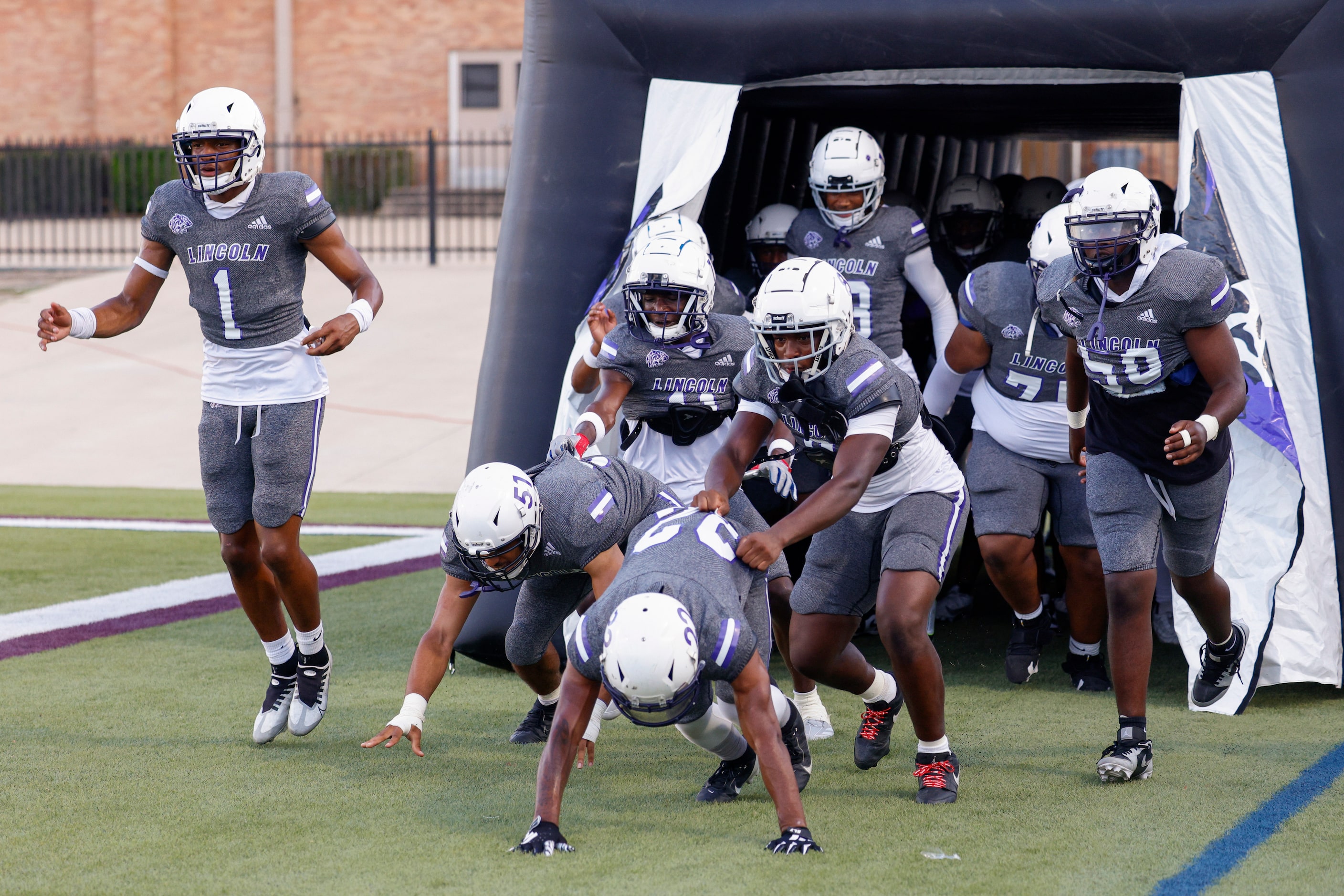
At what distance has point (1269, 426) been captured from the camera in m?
5.05

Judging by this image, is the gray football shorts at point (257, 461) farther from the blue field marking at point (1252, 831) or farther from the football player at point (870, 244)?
the blue field marking at point (1252, 831)

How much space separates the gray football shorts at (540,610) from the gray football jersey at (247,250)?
1164 millimetres

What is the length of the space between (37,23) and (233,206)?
2195cm

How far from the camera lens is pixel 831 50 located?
564cm

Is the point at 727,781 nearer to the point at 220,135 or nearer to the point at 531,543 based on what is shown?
the point at 531,543

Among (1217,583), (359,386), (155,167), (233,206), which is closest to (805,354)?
(1217,583)

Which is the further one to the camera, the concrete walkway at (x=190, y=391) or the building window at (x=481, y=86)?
the building window at (x=481, y=86)

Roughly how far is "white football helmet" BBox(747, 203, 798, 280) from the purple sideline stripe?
2.28 meters

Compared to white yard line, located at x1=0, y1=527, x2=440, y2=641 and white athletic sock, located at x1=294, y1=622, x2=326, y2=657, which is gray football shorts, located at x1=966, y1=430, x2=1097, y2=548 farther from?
white yard line, located at x1=0, y1=527, x2=440, y2=641

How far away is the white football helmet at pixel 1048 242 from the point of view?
212 inches

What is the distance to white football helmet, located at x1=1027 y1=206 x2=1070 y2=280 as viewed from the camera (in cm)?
538

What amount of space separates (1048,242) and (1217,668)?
159 centimetres

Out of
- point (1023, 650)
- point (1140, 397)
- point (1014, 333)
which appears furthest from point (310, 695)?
point (1014, 333)

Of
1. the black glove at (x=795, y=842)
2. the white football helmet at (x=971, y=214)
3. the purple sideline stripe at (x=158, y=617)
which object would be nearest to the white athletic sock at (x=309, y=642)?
the purple sideline stripe at (x=158, y=617)
